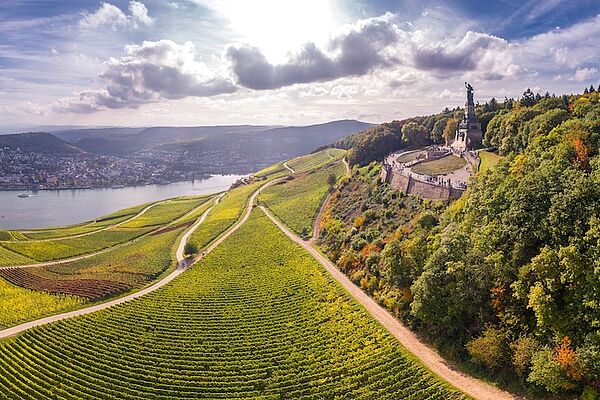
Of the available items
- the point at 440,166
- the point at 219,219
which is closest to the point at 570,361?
the point at 440,166

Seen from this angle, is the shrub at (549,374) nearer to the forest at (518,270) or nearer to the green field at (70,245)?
the forest at (518,270)

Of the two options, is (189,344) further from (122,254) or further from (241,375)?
(122,254)

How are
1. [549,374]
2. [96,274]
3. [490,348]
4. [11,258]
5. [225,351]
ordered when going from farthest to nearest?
[11,258], [96,274], [225,351], [490,348], [549,374]

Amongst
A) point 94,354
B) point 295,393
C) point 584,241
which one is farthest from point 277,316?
point 584,241

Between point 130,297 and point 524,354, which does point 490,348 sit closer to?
point 524,354

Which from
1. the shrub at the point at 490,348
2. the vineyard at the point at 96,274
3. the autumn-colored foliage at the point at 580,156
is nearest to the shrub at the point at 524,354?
the shrub at the point at 490,348

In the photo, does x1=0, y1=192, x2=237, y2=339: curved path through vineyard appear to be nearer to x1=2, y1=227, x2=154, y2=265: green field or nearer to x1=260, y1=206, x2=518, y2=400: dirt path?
x1=2, y1=227, x2=154, y2=265: green field
